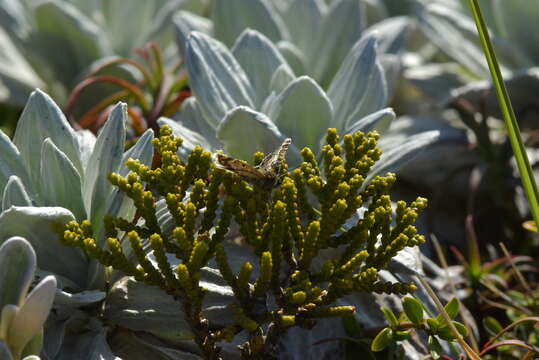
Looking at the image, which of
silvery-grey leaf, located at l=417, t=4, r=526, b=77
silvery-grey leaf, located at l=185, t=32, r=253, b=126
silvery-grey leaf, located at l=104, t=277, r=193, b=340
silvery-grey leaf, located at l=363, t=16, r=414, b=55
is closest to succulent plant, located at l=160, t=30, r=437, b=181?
silvery-grey leaf, located at l=185, t=32, r=253, b=126

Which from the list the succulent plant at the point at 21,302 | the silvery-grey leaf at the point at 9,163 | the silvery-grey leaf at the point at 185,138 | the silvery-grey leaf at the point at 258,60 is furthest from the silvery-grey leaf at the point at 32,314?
the silvery-grey leaf at the point at 258,60

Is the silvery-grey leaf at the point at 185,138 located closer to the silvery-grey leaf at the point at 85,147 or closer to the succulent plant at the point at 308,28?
the silvery-grey leaf at the point at 85,147

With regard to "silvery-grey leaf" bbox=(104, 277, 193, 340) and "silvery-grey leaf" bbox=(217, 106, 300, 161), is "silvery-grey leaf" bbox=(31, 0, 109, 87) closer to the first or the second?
"silvery-grey leaf" bbox=(217, 106, 300, 161)

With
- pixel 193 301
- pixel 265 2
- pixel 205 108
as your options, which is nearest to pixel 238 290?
pixel 193 301

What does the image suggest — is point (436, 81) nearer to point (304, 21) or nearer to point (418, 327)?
point (304, 21)

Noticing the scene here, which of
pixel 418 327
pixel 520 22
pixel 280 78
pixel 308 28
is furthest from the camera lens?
pixel 520 22

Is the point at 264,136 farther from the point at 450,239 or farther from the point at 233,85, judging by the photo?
the point at 450,239

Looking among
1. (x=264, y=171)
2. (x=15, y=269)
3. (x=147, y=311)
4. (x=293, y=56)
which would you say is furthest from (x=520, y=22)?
(x=15, y=269)
